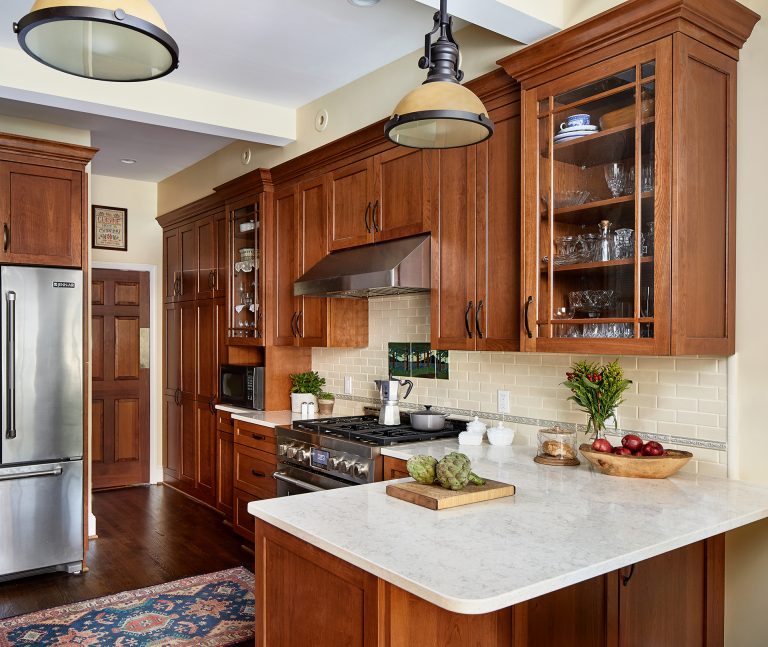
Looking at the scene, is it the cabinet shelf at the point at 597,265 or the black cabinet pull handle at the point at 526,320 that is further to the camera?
the black cabinet pull handle at the point at 526,320

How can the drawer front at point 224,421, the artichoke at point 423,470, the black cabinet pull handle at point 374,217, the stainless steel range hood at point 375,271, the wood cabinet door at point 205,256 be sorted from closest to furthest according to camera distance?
the artichoke at point 423,470 < the stainless steel range hood at point 375,271 < the black cabinet pull handle at point 374,217 < the drawer front at point 224,421 < the wood cabinet door at point 205,256

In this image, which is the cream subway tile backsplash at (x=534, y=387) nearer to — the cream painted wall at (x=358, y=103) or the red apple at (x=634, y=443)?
the red apple at (x=634, y=443)

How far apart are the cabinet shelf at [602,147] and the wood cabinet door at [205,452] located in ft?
12.7

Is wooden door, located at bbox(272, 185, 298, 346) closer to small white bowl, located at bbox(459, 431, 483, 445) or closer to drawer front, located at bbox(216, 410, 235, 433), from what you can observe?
drawer front, located at bbox(216, 410, 235, 433)

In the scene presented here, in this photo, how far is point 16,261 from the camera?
162 inches

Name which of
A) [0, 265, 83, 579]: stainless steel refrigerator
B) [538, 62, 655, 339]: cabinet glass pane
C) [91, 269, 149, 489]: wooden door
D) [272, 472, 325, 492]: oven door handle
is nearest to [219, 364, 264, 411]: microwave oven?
[272, 472, 325, 492]: oven door handle

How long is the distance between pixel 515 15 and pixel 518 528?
6.42 feet

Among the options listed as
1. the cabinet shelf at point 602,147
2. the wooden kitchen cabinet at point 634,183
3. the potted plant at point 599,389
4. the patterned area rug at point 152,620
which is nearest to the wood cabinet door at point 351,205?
the wooden kitchen cabinet at point 634,183

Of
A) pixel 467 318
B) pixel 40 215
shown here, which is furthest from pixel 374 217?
pixel 40 215

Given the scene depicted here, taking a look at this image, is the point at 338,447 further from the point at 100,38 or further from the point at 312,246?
the point at 100,38

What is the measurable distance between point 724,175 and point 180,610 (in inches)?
129

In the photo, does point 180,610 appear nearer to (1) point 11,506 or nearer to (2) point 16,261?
(1) point 11,506

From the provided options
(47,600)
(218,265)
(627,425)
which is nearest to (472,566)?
(627,425)

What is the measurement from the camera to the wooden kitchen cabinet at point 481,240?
9.64 feet
